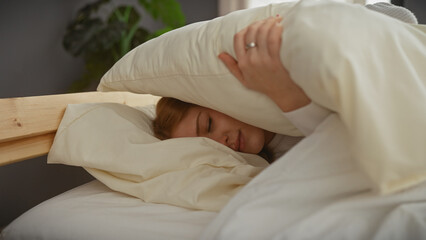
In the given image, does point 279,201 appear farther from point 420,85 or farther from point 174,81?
point 174,81

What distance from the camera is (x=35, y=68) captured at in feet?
5.02

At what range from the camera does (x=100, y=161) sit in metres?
0.70

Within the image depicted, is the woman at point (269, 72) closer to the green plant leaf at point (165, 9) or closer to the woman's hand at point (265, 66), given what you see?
the woman's hand at point (265, 66)

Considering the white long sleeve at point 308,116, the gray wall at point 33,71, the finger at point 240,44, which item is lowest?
the gray wall at point 33,71

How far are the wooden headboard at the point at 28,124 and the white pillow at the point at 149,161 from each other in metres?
0.03

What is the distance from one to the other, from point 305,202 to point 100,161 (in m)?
0.44

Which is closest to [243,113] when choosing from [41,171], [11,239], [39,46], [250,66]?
[250,66]

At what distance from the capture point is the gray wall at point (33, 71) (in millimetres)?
1346

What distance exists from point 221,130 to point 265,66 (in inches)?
Answer: 12.0

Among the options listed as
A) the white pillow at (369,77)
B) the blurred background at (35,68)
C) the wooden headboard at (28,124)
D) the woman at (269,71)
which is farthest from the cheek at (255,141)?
the blurred background at (35,68)

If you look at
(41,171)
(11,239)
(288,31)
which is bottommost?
(41,171)


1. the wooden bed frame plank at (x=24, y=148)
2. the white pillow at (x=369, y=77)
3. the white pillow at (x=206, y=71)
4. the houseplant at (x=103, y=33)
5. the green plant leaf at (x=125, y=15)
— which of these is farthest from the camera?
the green plant leaf at (x=125, y=15)

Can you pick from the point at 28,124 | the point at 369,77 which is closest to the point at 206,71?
the point at 369,77

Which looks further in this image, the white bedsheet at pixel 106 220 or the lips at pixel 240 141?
the lips at pixel 240 141
